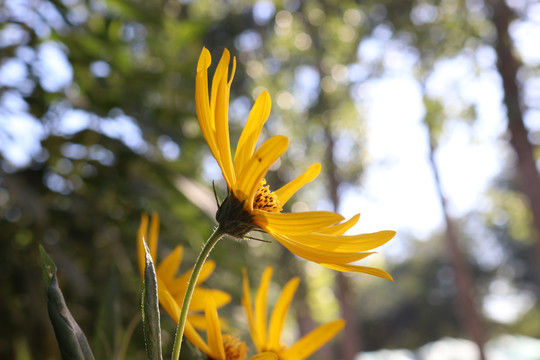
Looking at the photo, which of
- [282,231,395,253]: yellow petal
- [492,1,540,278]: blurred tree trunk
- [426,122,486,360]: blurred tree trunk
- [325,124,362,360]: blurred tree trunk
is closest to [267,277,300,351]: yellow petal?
[282,231,395,253]: yellow petal

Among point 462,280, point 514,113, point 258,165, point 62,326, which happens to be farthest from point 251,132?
point 462,280

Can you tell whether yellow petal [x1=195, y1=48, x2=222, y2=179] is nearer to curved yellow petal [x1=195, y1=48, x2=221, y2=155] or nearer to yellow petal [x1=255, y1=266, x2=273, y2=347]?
curved yellow petal [x1=195, y1=48, x2=221, y2=155]

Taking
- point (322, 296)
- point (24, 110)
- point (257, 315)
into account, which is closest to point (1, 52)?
point (24, 110)

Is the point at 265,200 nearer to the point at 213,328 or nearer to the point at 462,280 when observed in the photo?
the point at 213,328

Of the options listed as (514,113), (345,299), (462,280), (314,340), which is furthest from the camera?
(462,280)

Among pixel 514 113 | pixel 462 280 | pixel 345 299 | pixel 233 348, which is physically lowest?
pixel 345 299

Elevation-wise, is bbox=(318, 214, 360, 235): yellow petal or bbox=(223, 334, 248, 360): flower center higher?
bbox=(318, 214, 360, 235): yellow petal

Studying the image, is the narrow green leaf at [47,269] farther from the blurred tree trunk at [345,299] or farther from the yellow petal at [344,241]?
the blurred tree trunk at [345,299]
